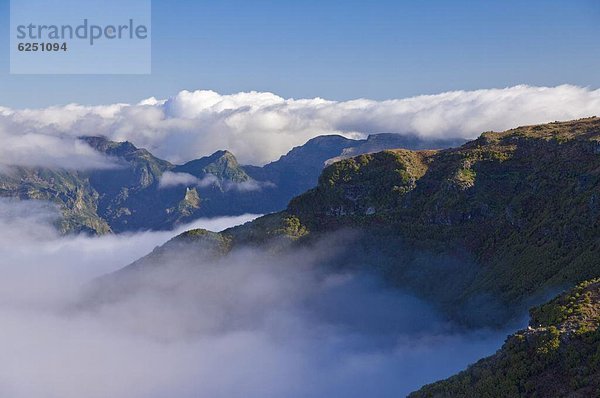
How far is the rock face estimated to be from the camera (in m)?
78.8

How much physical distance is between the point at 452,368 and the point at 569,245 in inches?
2252

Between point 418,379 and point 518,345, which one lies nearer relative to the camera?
point 518,345

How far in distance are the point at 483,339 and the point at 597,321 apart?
340 feet

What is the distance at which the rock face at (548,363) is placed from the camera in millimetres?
78750

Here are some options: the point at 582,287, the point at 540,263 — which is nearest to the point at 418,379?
the point at 540,263

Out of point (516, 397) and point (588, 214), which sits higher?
point (588, 214)

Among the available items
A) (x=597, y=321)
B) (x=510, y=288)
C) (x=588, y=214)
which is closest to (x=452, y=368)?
(x=510, y=288)

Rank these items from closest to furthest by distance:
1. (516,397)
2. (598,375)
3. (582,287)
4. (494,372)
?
(598,375)
(516,397)
(494,372)
(582,287)

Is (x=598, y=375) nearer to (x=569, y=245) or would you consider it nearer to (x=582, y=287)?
(x=582, y=287)

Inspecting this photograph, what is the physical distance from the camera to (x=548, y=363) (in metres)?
83.9

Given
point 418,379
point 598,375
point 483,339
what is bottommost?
point 418,379

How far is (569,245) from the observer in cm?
18762

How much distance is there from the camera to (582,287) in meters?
102

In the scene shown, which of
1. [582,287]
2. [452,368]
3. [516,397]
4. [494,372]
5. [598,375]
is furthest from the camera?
[452,368]
